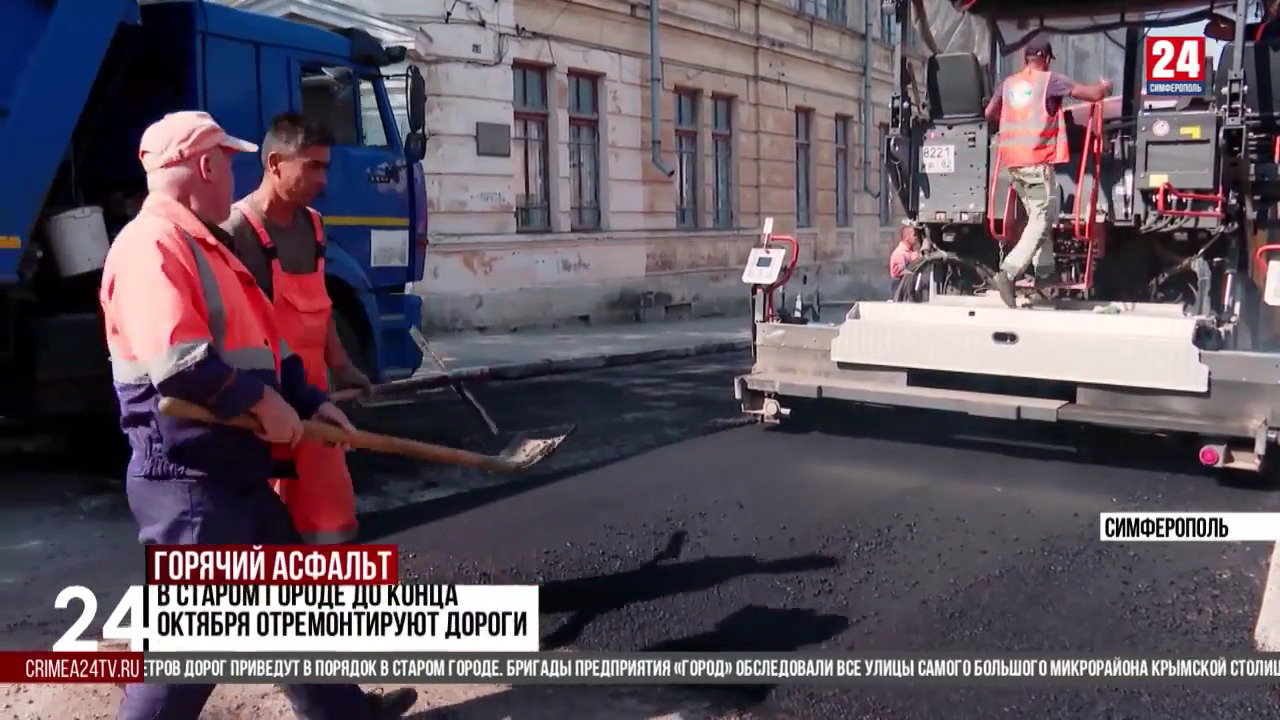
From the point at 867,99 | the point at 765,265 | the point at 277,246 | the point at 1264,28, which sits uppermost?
the point at 867,99

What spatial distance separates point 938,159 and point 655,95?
1063 centimetres

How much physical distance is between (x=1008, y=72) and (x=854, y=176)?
16913 millimetres

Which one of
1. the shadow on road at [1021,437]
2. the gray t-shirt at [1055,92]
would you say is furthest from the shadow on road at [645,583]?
the gray t-shirt at [1055,92]

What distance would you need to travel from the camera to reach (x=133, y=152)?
7.01 meters

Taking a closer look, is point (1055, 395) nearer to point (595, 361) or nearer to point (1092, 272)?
point (1092, 272)

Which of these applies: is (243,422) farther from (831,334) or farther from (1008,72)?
(1008,72)

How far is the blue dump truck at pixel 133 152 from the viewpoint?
6172 mm

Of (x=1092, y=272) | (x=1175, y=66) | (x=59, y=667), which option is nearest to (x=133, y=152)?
(x=59, y=667)

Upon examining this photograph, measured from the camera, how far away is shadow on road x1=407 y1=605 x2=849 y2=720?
3.58 m

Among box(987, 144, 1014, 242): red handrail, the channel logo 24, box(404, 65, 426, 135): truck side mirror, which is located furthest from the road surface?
box(404, 65, 426, 135): truck side mirror

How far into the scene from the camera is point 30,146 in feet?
20.1

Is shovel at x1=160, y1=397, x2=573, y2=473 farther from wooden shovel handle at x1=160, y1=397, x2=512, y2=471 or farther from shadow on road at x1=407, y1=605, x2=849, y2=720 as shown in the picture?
shadow on road at x1=407, y1=605, x2=849, y2=720

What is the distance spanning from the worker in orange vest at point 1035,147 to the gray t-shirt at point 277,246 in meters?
4.49

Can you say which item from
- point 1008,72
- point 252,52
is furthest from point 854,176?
point 252,52
